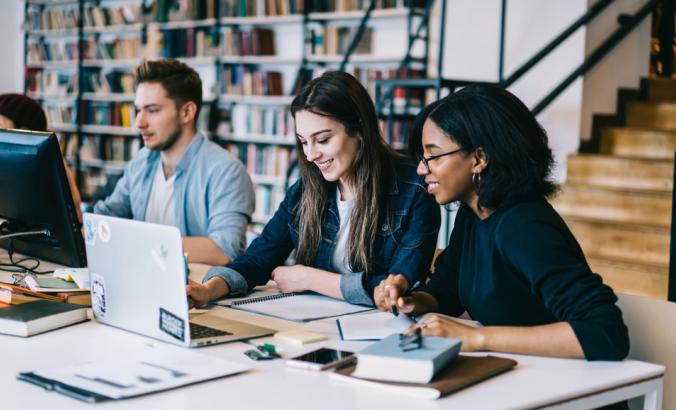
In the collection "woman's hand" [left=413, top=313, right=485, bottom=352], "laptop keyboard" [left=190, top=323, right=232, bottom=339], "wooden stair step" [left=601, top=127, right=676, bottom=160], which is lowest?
"laptop keyboard" [left=190, top=323, right=232, bottom=339]

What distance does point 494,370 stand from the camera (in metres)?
1.35

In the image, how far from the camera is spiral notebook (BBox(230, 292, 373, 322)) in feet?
5.91

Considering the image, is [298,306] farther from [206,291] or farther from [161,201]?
[161,201]

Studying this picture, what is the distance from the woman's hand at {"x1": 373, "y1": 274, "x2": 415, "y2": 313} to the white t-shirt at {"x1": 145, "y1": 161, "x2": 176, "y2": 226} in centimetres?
124

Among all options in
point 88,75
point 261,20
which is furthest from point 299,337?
point 88,75

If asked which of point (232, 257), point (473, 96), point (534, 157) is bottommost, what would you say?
point (232, 257)

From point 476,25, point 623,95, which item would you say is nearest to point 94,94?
point 476,25

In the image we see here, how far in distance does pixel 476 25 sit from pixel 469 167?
3.98 m

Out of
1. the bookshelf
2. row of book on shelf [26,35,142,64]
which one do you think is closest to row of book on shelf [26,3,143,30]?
the bookshelf

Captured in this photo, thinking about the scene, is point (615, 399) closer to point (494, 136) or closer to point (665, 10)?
point (494, 136)

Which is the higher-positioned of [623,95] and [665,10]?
[665,10]

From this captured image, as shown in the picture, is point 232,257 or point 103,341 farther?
point 232,257

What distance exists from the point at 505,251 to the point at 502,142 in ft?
0.71

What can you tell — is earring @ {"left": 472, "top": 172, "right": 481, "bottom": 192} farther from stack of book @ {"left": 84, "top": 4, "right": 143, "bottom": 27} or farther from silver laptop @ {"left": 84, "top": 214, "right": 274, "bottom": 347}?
stack of book @ {"left": 84, "top": 4, "right": 143, "bottom": 27}
